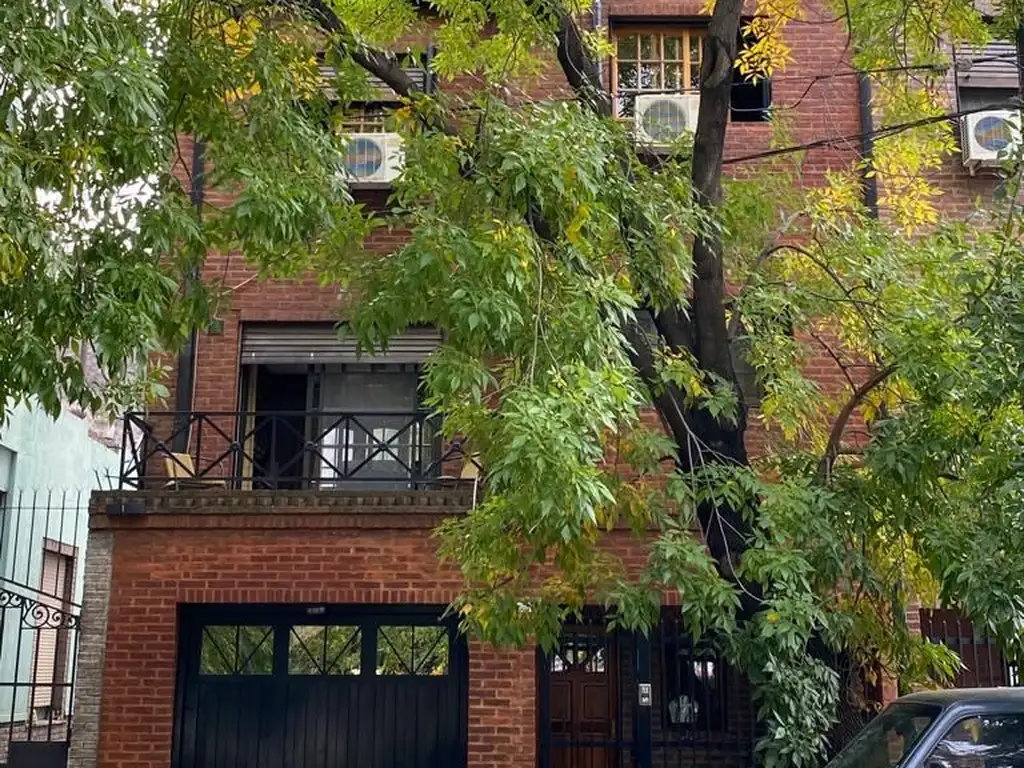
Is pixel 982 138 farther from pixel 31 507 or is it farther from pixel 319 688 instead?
pixel 31 507

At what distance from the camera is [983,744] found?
19.3 feet

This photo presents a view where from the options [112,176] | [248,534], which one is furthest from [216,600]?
[112,176]

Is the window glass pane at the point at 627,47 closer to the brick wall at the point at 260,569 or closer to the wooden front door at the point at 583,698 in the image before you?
the brick wall at the point at 260,569

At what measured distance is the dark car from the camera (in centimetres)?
582

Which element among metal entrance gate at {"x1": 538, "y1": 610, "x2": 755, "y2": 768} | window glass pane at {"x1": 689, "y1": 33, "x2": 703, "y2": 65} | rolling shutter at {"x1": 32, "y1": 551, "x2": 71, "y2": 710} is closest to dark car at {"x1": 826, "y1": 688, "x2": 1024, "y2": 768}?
metal entrance gate at {"x1": 538, "y1": 610, "x2": 755, "y2": 768}

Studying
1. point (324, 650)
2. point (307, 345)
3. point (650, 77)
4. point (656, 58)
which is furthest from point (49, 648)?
point (656, 58)

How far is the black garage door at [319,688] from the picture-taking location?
A: 10.2m

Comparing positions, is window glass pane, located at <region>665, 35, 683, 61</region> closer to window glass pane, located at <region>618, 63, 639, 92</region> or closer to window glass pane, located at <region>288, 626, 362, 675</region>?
window glass pane, located at <region>618, 63, 639, 92</region>

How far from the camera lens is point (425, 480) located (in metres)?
10.4

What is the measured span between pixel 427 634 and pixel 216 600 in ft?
6.22

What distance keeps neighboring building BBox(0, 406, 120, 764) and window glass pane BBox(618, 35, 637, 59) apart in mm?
7476

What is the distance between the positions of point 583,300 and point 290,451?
6.33 m

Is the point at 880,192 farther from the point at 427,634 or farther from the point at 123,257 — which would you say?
the point at 123,257

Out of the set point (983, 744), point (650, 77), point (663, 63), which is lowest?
point (983, 744)
